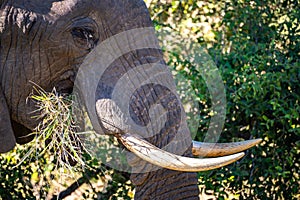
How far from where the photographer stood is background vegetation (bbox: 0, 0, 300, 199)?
4676mm

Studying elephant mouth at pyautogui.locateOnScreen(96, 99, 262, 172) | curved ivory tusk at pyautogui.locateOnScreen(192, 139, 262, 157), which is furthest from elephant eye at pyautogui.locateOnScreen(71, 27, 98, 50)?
curved ivory tusk at pyautogui.locateOnScreen(192, 139, 262, 157)

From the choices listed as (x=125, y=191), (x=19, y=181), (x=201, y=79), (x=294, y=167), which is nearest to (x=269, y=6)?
Result: (x=201, y=79)

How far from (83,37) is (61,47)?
96 mm

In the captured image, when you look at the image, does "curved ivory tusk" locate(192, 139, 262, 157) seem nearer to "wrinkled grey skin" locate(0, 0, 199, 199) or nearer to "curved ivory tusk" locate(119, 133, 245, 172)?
"wrinkled grey skin" locate(0, 0, 199, 199)

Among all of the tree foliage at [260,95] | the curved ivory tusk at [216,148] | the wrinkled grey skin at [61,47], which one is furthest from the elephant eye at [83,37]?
the tree foliage at [260,95]

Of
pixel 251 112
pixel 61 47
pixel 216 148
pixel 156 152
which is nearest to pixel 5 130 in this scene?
pixel 61 47

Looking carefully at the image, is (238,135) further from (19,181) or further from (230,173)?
(19,181)

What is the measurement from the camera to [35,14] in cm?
333

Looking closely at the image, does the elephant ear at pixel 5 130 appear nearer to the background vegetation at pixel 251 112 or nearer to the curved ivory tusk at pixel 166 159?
the curved ivory tusk at pixel 166 159

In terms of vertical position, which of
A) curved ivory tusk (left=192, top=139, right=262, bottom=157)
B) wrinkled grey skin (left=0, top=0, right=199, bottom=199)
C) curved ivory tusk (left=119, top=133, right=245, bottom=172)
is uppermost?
wrinkled grey skin (left=0, top=0, right=199, bottom=199)

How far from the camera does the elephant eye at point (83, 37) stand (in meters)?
3.36

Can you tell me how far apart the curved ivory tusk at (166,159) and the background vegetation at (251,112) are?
1.35 m

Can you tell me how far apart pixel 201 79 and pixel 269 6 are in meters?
0.63

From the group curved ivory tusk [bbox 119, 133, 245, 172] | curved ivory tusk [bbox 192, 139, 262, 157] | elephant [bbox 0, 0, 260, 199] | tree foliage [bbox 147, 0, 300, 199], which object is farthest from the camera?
tree foliage [bbox 147, 0, 300, 199]
